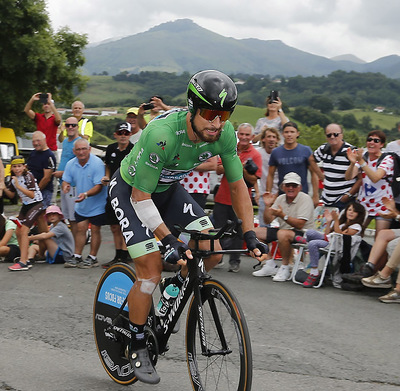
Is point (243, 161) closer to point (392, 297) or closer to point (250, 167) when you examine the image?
point (250, 167)

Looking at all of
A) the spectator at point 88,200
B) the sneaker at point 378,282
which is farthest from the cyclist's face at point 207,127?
the spectator at point 88,200

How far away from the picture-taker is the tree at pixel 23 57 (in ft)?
77.6

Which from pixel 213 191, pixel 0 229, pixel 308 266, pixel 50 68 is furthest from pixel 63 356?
pixel 50 68

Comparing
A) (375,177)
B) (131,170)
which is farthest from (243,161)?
(131,170)

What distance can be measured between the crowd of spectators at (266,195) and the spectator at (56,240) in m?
0.02

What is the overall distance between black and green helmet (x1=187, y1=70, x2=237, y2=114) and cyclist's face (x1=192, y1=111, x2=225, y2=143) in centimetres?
9

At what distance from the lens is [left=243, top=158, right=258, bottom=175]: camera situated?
31.4 ft

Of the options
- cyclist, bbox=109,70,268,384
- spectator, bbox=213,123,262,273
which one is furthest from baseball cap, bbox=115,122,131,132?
cyclist, bbox=109,70,268,384

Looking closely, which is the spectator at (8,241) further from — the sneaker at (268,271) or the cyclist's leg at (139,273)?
the cyclist's leg at (139,273)

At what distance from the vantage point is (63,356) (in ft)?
18.0

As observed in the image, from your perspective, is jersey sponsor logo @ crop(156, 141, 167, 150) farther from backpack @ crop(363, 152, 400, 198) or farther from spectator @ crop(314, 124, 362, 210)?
spectator @ crop(314, 124, 362, 210)

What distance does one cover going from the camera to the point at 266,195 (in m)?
9.49

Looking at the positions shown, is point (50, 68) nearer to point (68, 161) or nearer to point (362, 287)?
point (68, 161)

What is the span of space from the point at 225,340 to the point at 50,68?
22651 mm
